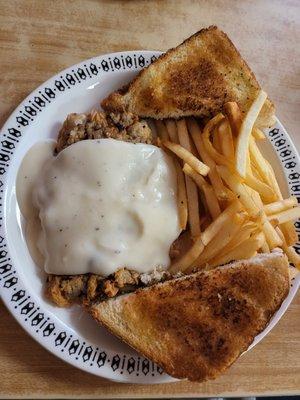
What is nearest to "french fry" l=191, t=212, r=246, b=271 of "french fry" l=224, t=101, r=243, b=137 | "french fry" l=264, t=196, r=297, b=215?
"french fry" l=264, t=196, r=297, b=215

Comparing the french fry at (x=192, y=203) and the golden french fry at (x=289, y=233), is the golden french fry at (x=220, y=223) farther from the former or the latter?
the golden french fry at (x=289, y=233)

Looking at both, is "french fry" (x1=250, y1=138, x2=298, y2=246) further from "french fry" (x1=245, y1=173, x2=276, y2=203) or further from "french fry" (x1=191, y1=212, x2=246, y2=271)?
"french fry" (x1=191, y1=212, x2=246, y2=271)

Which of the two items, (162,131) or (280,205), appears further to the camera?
(162,131)

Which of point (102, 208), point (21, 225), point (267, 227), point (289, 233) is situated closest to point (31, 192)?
point (21, 225)

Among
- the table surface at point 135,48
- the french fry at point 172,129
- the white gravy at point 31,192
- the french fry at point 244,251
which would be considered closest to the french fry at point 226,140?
the french fry at point 172,129

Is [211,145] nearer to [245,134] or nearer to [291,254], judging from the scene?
[245,134]

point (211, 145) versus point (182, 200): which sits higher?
point (211, 145)
